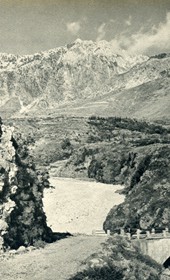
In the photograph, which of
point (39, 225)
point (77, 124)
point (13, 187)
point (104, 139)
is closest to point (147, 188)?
point (39, 225)

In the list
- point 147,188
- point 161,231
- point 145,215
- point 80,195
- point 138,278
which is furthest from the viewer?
point 80,195

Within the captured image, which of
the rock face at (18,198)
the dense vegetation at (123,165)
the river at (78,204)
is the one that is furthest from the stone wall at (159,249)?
the river at (78,204)

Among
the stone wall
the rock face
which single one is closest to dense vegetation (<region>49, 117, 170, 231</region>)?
the stone wall

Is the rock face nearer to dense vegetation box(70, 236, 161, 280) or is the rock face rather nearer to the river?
dense vegetation box(70, 236, 161, 280)

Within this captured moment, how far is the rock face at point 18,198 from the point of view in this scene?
31719 millimetres

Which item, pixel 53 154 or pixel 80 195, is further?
pixel 53 154

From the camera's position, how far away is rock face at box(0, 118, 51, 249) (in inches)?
1249

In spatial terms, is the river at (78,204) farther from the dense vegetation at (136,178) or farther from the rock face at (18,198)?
the rock face at (18,198)

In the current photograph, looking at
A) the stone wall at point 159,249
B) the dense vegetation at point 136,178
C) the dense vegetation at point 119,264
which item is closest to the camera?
the dense vegetation at point 119,264

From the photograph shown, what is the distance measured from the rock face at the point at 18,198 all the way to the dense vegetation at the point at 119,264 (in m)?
4.33

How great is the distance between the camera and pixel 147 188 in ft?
153

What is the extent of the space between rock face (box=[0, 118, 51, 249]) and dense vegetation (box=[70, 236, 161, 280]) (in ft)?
14.2

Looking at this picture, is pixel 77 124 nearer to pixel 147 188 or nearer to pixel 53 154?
pixel 53 154

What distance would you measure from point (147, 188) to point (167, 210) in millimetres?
5521
